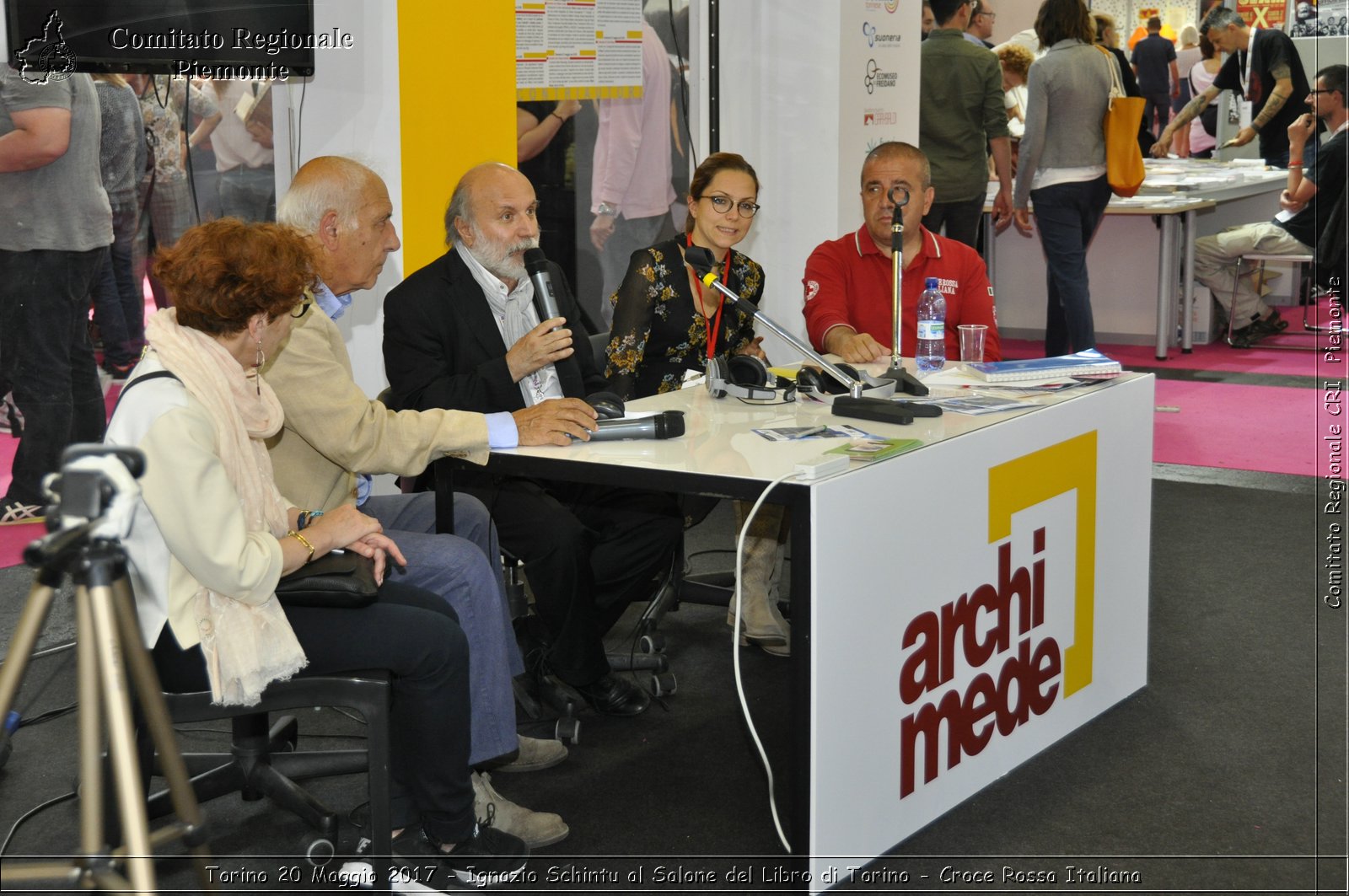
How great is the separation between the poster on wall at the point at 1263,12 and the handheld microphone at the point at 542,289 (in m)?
11.2

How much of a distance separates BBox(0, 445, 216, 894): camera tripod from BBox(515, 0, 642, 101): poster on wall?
3.44 meters

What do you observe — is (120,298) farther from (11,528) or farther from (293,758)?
(293,758)

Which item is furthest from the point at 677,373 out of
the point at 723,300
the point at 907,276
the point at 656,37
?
the point at 656,37

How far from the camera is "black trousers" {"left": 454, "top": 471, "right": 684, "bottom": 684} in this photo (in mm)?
2891

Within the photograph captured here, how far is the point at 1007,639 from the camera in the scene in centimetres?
268

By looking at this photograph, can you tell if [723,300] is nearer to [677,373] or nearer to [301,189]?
[677,373]

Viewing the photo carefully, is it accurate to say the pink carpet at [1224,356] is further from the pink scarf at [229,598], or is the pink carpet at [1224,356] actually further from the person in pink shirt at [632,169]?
the pink scarf at [229,598]

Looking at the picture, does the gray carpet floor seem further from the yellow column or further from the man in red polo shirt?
the yellow column

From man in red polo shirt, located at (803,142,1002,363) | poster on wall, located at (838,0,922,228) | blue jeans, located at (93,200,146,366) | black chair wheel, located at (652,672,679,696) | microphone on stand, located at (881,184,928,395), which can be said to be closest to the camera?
microphone on stand, located at (881,184,928,395)

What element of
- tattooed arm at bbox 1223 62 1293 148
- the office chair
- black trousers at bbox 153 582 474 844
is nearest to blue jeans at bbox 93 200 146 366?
black trousers at bbox 153 582 474 844

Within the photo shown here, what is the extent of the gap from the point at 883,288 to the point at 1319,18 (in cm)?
657

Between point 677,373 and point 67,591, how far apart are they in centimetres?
206

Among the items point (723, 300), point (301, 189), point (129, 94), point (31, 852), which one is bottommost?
point (31, 852)

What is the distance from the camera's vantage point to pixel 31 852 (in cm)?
251
